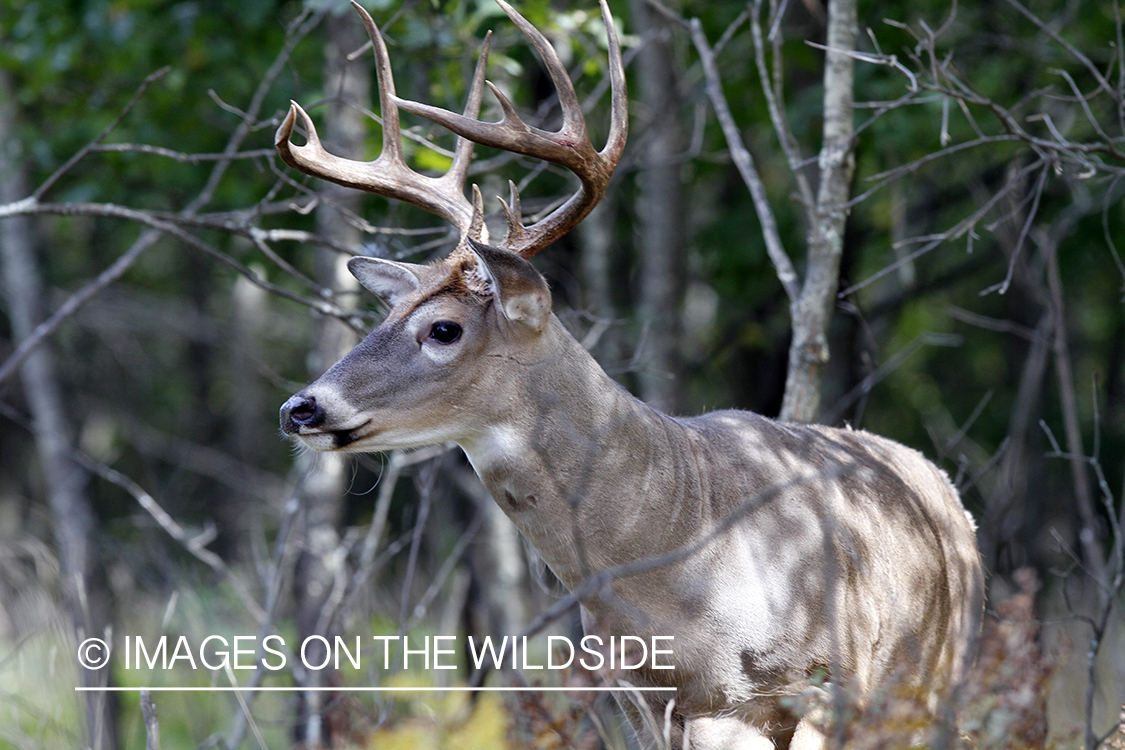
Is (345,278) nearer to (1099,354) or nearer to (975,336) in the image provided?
(975,336)

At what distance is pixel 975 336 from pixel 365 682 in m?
11.4

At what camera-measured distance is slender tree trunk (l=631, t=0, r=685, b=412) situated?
7.93 metres

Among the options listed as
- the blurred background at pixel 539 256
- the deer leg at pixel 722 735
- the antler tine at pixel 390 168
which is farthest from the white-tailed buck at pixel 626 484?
the blurred background at pixel 539 256

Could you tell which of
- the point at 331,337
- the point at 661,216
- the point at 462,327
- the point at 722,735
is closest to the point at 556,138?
the point at 462,327

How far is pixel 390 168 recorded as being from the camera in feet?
14.9

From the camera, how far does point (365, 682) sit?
655 centimetres

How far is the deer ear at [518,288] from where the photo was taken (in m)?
3.70

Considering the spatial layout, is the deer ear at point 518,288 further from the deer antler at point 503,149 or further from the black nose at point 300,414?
the black nose at point 300,414

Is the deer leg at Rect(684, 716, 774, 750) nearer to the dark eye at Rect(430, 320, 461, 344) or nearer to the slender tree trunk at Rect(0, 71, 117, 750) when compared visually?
the dark eye at Rect(430, 320, 461, 344)

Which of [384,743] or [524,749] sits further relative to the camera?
[524,749]

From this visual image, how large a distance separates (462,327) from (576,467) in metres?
0.63

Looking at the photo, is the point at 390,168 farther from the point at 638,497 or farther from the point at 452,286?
the point at 638,497

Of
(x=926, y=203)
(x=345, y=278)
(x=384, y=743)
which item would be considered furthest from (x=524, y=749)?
(x=926, y=203)

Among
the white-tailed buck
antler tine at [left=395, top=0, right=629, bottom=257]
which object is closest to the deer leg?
the white-tailed buck
